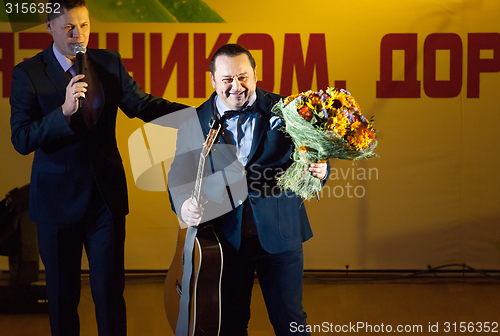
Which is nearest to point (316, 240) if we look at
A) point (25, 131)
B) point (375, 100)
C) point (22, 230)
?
point (375, 100)

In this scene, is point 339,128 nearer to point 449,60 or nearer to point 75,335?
point 75,335

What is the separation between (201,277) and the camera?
2111 millimetres

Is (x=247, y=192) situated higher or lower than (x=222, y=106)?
lower

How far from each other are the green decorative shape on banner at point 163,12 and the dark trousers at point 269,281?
7.81 ft

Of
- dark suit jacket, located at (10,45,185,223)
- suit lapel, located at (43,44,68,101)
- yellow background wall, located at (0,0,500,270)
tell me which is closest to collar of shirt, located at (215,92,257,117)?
dark suit jacket, located at (10,45,185,223)

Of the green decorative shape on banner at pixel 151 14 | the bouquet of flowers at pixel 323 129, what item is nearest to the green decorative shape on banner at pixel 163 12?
the green decorative shape on banner at pixel 151 14

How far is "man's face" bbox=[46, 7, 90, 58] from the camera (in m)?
2.08

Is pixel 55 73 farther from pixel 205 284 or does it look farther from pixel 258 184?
pixel 205 284

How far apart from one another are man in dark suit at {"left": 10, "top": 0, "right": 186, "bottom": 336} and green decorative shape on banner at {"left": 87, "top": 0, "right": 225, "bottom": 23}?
5.78ft

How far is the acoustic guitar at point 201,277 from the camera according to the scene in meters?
2.09

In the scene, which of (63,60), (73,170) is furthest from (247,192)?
(63,60)

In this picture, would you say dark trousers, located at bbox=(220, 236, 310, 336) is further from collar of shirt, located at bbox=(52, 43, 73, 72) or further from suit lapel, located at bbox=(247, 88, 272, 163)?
collar of shirt, located at bbox=(52, 43, 73, 72)

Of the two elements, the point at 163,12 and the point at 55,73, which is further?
the point at 163,12

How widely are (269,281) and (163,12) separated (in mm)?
2647
